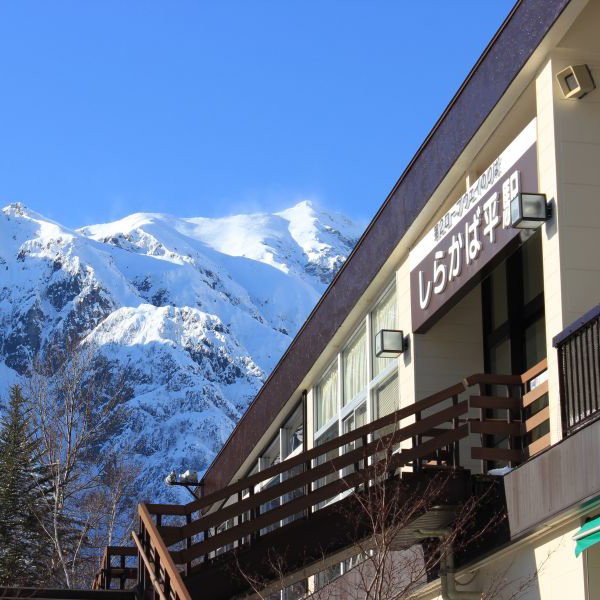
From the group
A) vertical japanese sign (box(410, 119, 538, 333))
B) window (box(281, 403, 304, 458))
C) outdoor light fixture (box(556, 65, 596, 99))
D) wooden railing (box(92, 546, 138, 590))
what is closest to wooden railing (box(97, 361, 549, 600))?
vertical japanese sign (box(410, 119, 538, 333))

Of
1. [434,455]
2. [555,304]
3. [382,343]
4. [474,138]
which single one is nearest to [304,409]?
[382,343]

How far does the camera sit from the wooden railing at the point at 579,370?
9266 mm

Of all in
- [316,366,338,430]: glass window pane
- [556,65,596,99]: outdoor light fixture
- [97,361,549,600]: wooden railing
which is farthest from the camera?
[316,366,338,430]: glass window pane

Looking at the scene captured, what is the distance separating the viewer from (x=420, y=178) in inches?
550

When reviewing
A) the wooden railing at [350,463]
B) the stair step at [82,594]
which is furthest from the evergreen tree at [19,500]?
the wooden railing at [350,463]

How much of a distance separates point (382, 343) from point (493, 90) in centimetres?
375

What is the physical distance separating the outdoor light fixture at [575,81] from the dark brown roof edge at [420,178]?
37 centimetres

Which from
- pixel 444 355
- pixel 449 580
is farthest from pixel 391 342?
pixel 449 580

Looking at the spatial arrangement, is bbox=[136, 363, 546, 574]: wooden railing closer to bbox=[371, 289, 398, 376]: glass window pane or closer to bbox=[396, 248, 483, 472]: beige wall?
bbox=[396, 248, 483, 472]: beige wall

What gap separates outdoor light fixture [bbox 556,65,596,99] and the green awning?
149 inches

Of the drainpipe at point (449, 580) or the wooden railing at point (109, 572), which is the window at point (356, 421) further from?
the drainpipe at point (449, 580)

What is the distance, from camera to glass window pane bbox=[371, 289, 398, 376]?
50.9 feet

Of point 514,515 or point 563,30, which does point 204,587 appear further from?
point 563,30

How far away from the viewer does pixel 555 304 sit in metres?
10.5
